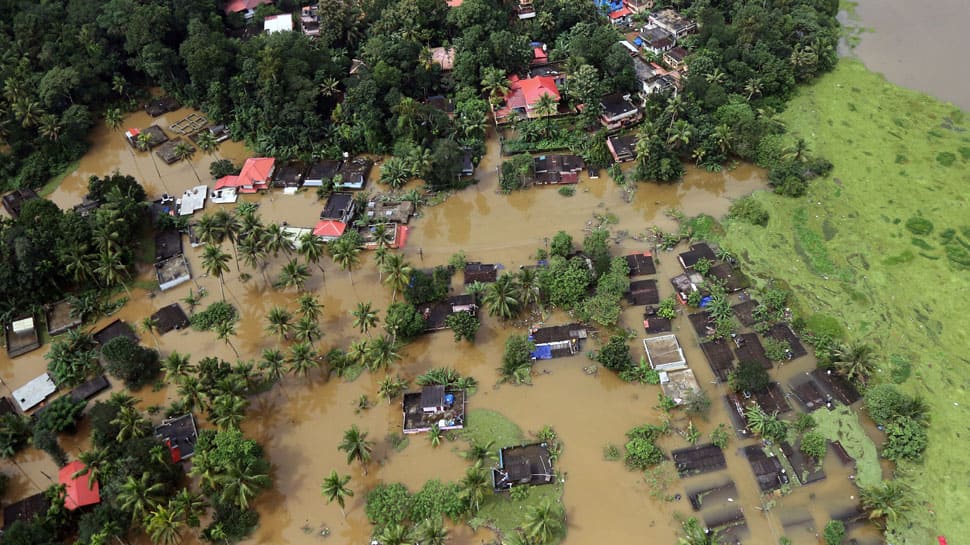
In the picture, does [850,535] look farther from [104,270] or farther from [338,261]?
[104,270]

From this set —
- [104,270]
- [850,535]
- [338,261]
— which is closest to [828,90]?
[850,535]

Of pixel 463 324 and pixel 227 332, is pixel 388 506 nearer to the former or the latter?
pixel 463 324

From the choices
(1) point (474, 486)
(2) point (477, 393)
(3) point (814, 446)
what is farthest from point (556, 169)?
(1) point (474, 486)

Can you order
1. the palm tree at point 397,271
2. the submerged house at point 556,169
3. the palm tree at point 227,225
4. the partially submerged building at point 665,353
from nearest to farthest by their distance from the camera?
the partially submerged building at point 665,353, the palm tree at point 397,271, the palm tree at point 227,225, the submerged house at point 556,169

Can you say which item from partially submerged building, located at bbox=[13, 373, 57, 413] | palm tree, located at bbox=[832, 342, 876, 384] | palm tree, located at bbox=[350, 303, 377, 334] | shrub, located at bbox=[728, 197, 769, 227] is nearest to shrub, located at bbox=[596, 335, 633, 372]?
palm tree, located at bbox=[832, 342, 876, 384]

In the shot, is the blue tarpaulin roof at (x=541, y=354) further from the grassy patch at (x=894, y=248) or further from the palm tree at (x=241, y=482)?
the palm tree at (x=241, y=482)

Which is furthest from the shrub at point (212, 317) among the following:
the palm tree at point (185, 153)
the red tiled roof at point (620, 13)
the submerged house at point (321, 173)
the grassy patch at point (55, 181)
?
the red tiled roof at point (620, 13)

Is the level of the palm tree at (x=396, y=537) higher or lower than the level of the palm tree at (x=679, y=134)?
lower
